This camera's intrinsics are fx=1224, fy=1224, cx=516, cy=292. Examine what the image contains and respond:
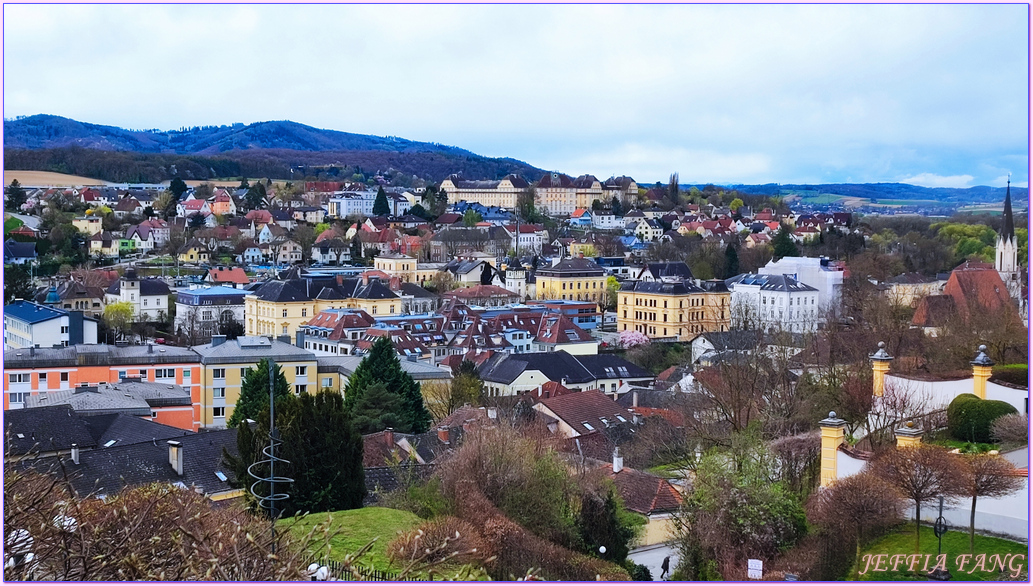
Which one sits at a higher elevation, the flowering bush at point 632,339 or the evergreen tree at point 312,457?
the evergreen tree at point 312,457

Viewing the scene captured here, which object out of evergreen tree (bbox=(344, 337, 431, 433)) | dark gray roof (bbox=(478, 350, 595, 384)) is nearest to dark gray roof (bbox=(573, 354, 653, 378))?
dark gray roof (bbox=(478, 350, 595, 384))

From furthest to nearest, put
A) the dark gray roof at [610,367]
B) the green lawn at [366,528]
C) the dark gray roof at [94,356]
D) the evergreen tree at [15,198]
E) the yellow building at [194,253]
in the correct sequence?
the evergreen tree at [15,198] → the yellow building at [194,253] → the dark gray roof at [610,367] → the dark gray roof at [94,356] → the green lawn at [366,528]

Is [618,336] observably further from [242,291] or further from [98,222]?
[98,222]

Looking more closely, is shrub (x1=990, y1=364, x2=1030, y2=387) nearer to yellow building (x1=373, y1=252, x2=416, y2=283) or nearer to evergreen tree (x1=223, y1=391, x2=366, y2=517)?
evergreen tree (x1=223, y1=391, x2=366, y2=517)

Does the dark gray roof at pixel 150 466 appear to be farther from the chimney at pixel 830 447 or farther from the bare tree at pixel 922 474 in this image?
the bare tree at pixel 922 474

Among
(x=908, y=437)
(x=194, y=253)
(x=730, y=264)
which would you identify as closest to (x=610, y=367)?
(x=908, y=437)

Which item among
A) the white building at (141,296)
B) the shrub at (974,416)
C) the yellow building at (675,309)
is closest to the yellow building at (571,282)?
the yellow building at (675,309)
